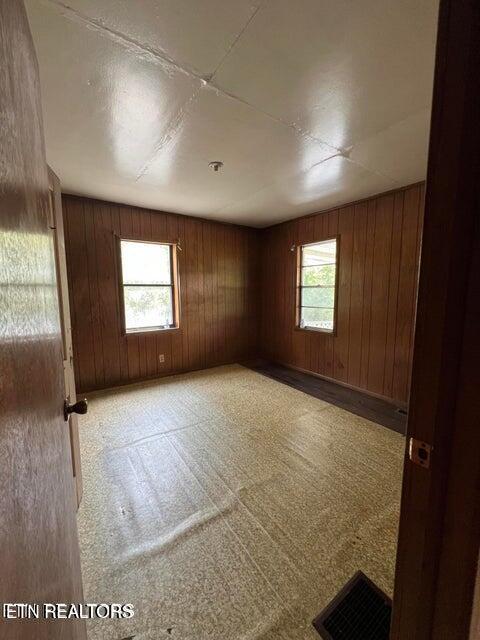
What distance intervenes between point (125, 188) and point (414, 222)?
315 cm

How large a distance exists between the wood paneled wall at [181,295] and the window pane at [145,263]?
0.48ft

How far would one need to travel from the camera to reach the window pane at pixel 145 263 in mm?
3695

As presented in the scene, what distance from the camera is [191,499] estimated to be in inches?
67.9

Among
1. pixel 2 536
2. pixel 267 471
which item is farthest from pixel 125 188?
pixel 2 536

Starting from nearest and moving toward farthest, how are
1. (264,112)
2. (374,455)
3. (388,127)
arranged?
1. (264,112)
2. (388,127)
3. (374,455)

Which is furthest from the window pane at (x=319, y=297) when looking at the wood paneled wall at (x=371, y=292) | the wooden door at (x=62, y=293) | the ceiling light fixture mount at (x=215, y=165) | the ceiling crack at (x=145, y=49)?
the wooden door at (x=62, y=293)

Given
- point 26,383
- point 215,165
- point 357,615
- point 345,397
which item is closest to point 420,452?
point 26,383

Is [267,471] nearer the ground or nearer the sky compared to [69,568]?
nearer the ground

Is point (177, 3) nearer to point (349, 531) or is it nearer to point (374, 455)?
point (349, 531)

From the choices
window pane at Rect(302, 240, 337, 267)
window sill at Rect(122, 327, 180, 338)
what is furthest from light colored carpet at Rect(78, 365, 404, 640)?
window pane at Rect(302, 240, 337, 267)

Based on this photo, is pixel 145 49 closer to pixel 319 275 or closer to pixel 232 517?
pixel 232 517

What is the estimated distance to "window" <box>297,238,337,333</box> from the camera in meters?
3.86

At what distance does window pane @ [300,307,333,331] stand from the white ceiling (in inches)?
73.1

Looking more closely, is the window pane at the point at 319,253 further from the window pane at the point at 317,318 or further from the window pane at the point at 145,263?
the window pane at the point at 145,263
